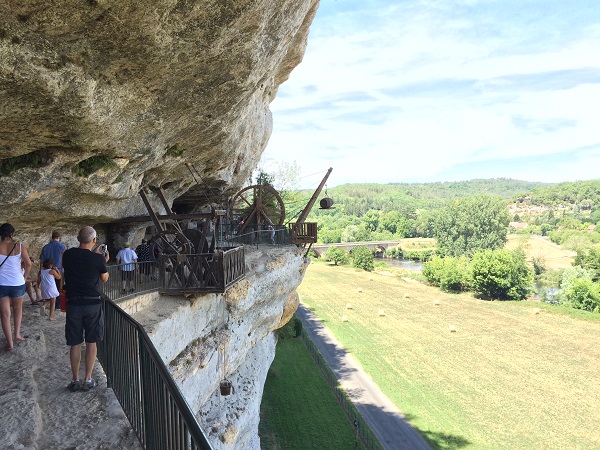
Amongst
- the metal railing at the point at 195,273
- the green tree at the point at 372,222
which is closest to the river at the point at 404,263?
the green tree at the point at 372,222

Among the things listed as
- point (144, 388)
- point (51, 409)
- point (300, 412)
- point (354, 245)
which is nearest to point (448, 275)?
point (354, 245)

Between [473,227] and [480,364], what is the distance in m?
51.5

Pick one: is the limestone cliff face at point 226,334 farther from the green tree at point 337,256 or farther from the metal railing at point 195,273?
the green tree at point 337,256

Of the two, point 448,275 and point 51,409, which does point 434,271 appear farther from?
point 51,409

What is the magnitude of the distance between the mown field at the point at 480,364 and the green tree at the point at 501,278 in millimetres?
3144

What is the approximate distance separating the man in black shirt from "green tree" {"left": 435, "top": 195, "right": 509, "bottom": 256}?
74.0 m

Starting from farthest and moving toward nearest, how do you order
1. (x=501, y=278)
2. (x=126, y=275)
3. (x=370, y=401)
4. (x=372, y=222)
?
(x=372, y=222) < (x=501, y=278) < (x=370, y=401) < (x=126, y=275)

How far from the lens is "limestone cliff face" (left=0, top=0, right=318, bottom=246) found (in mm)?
5043

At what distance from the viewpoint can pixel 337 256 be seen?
258 ft

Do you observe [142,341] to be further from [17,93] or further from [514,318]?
[514,318]

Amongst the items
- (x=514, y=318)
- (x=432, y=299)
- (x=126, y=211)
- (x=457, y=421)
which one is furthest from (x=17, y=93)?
(x=432, y=299)

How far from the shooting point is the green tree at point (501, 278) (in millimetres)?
47625

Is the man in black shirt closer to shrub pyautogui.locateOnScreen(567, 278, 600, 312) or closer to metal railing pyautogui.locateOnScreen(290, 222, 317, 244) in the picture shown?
metal railing pyautogui.locateOnScreen(290, 222, 317, 244)

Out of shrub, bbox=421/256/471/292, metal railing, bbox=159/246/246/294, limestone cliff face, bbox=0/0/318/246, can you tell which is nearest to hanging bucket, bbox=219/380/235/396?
metal railing, bbox=159/246/246/294
